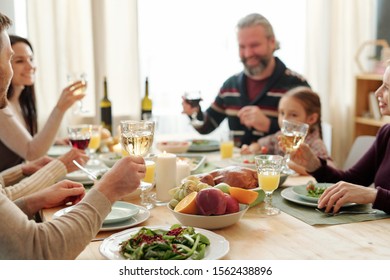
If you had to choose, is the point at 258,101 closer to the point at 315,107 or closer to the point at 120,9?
the point at 315,107

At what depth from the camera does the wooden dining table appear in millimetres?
1145

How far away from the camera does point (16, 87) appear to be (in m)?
2.50

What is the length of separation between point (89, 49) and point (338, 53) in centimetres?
189

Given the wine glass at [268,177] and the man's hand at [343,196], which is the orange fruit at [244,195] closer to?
the wine glass at [268,177]

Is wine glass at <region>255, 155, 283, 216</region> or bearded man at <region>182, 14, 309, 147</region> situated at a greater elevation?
bearded man at <region>182, 14, 309, 147</region>

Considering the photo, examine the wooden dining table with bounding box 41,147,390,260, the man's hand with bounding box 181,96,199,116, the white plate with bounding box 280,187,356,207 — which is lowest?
the wooden dining table with bounding box 41,147,390,260

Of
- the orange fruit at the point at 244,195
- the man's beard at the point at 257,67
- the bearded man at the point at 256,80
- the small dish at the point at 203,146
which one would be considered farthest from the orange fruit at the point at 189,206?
the man's beard at the point at 257,67

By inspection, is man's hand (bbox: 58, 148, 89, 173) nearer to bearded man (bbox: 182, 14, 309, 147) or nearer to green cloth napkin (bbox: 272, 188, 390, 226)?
green cloth napkin (bbox: 272, 188, 390, 226)

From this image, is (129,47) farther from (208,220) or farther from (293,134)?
(208,220)

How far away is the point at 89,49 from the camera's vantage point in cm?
339

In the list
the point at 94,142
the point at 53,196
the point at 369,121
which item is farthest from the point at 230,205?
the point at 369,121

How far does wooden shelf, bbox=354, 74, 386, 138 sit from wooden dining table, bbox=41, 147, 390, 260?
2590 millimetres

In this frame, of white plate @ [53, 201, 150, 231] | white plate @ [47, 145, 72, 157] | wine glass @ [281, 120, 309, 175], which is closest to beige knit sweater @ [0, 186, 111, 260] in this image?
white plate @ [53, 201, 150, 231]
